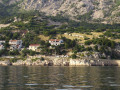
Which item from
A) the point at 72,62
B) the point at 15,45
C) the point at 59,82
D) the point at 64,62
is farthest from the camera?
the point at 15,45

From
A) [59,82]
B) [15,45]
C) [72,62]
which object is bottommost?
[59,82]

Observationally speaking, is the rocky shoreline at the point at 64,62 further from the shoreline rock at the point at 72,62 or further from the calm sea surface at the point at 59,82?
the calm sea surface at the point at 59,82

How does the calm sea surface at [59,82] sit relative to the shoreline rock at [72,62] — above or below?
below

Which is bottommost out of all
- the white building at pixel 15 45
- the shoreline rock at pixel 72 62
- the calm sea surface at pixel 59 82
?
the calm sea surface at pixel 59 82

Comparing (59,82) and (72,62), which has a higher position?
(72,62)

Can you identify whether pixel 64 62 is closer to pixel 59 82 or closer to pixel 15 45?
pixel 15 45

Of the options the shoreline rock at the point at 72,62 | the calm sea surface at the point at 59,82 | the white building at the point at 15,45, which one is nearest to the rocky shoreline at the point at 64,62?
the shoreline rock at the point at 72,62

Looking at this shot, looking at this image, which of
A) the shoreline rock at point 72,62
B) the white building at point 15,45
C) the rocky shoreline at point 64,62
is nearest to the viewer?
the shoreline rock at point 72,62

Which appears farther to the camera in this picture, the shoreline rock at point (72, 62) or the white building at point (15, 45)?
the white building at point (15, 45)

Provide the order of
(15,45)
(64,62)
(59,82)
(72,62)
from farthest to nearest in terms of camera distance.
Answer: (15,45), (64,62), (72,62), (59,82)

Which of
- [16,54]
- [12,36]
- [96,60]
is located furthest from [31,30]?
[96,60]

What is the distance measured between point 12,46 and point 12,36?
75.5 feet

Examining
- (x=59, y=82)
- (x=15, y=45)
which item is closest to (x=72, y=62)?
(x=15, y=45)

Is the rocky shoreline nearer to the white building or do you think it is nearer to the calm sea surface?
the white building
